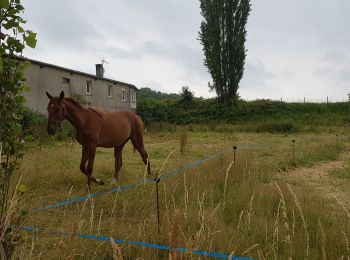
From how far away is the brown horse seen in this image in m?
6.20

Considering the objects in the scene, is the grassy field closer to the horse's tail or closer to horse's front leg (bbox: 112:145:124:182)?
horse's front leg (bbox: 112:145:124:182)

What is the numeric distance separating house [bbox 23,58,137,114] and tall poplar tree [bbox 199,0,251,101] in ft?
30.0

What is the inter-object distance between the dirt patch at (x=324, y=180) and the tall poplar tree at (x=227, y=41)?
2274cm

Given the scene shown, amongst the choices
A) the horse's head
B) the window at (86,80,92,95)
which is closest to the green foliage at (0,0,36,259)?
the horse's head

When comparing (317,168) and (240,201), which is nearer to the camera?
(240,201)

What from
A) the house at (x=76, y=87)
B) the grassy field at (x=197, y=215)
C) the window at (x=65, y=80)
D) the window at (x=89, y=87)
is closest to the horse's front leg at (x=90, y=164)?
the grassy field at (x=197, y=215)

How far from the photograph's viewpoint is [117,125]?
7.50 meters

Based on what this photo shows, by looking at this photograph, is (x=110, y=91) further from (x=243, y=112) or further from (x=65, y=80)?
(x=243, y=112)

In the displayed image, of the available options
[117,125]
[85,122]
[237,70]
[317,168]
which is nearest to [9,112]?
[85,122]

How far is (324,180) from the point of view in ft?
24.9

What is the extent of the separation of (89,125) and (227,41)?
27.6 m

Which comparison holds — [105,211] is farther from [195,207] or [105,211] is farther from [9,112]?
[9,112]

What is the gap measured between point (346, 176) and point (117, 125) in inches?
211

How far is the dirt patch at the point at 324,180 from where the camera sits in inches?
246
